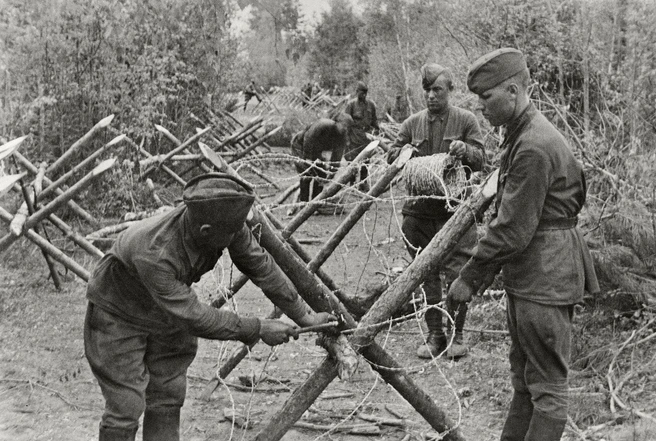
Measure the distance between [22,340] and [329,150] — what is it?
22.2 feet

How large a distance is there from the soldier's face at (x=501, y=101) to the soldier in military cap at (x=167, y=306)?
124 centimetres

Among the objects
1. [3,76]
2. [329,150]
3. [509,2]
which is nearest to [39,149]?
[3,76]

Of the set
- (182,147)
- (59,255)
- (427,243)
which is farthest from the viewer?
(182,147)

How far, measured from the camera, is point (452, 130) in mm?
5832

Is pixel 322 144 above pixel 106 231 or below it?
below

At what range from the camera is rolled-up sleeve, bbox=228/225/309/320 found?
142 inches

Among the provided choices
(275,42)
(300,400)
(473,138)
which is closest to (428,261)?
(300,400)

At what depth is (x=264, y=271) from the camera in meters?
3.73

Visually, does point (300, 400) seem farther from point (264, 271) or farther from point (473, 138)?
point (473, 138)

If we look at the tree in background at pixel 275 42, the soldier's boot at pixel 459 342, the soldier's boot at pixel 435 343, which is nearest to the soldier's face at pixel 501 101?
the soldier's boot at pixel 459 342

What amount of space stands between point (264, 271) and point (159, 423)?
3.18 ft

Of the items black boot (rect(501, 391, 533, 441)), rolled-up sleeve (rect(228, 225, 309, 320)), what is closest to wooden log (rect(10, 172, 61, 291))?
rolled-up sleeve (rect(228, 225, 309, 320))

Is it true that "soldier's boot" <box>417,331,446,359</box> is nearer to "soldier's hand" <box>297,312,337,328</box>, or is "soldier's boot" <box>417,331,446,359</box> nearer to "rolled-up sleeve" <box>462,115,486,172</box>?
"rolled-up sleeve" <box>462,115,486,172</box>

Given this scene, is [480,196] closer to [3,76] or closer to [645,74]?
[645,74]
